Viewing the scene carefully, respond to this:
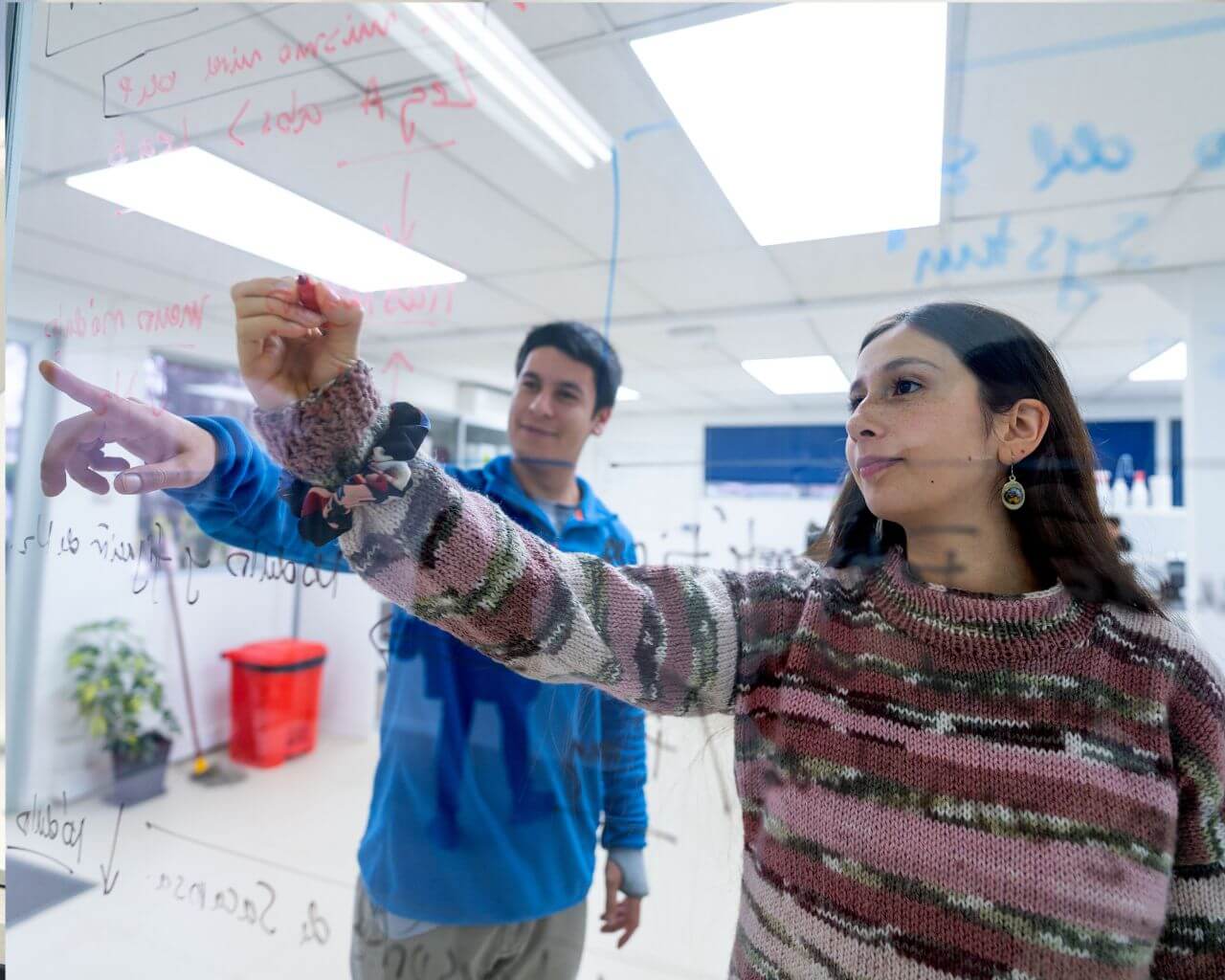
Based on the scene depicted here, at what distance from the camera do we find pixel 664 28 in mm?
613

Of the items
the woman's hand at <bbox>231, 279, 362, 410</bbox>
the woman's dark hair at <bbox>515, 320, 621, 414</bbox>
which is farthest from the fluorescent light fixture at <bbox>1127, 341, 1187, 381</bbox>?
the woman's hand at <bbox>231, 279, 362, 410</bbox>

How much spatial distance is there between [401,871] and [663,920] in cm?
26

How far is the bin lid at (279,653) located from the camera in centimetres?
99

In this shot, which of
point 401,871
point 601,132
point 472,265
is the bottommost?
point 401,871

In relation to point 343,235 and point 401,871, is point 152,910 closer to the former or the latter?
point 401,871

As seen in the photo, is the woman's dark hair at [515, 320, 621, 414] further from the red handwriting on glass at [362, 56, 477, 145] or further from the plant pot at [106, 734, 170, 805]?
the plant pot at [106, 734, 170, 805]

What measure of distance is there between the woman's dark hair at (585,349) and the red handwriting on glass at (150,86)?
464 mm

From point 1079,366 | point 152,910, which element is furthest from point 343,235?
point 152,910

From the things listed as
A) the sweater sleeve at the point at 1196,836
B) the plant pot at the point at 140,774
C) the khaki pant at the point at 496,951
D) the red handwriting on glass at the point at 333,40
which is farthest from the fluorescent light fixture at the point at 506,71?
the plant pot at the point at 140,774

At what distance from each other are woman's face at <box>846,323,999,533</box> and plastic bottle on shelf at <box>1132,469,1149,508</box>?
5.2 inches

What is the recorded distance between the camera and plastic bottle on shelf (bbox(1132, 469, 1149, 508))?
1.68 ft

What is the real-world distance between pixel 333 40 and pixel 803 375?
0.57m

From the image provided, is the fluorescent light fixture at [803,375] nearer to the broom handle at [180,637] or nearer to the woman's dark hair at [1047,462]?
the woman's dark hair at [1047,462]

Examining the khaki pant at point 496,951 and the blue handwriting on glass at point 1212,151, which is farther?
the khaki pant at point 496,951
